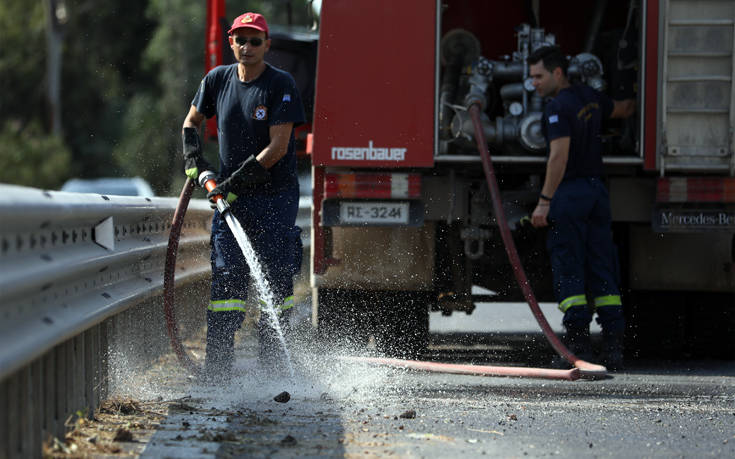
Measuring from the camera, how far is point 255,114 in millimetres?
6707

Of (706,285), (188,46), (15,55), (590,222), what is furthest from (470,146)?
(15,55)

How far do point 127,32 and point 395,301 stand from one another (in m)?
38.8

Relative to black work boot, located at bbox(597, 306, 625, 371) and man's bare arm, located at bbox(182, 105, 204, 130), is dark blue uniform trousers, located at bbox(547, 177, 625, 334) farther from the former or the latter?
man's bare arm, located at bbox(182, 105, 204, 130)

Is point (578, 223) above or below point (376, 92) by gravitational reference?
below

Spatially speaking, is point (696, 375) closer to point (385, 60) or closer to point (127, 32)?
point (385, 60)

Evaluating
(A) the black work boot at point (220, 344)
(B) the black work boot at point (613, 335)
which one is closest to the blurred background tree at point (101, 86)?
(B) the black work boot at point (613, 335)

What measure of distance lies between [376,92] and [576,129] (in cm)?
129

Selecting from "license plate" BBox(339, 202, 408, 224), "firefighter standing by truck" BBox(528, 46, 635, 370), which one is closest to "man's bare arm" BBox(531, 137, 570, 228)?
"firefighter standing by truck" BBox(528, 46, 635, 370)

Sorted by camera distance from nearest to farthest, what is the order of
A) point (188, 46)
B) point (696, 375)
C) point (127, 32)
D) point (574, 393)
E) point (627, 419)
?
point (627, 419), point (574, 393), point (696, 375), point (188, 46), point (127, 32)

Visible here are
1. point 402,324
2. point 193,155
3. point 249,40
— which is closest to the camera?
point 249,40

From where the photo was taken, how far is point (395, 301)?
25.7ft

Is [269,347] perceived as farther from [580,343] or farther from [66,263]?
[66,263]

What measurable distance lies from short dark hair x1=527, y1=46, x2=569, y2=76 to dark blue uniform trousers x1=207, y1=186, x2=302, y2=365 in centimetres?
187

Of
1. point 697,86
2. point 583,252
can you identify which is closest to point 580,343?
point 583,252
